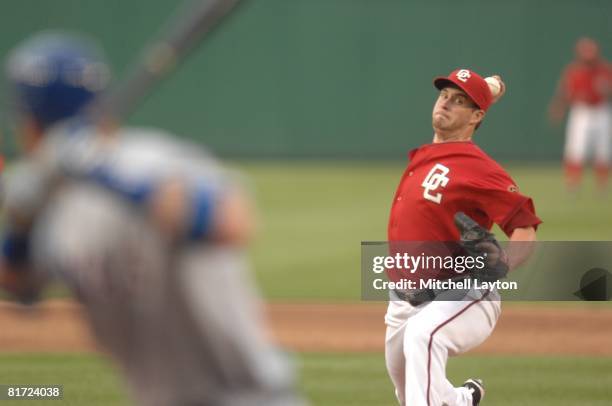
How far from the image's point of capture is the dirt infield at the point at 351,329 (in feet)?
31.7

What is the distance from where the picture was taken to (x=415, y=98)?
2397 cm

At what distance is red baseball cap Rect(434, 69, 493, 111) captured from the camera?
6012mm

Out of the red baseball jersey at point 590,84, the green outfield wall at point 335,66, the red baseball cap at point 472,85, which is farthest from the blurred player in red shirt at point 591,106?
the red baseball cap at point 472,85

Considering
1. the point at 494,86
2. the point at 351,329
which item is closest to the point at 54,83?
the point at 494,86

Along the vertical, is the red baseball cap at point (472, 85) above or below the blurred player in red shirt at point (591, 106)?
below

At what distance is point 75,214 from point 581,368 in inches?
259

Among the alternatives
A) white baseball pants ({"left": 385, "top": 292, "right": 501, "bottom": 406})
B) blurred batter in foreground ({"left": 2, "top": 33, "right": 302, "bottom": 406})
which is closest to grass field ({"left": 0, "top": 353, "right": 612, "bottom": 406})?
white baseball pants ({"left": 385, "top": 292, "right": 501, "bottom": 406})

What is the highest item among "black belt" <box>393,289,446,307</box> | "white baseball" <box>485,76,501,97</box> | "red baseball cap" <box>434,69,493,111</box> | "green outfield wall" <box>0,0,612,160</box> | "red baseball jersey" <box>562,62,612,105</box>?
"green outfield wall" <box>0,0,612,160</box>

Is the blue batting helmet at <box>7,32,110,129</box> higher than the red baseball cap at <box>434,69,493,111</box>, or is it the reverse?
the red baseball cap at <box>434,69,493,111</box>

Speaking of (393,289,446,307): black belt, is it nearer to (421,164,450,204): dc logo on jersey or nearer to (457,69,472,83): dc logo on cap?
(421,164,450,204): dc logo on jersey

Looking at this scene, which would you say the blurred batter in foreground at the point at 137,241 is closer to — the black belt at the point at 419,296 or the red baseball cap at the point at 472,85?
the black belt at the point at 419,296

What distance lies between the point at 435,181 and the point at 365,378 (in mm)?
2921

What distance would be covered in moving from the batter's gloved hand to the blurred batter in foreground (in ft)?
9.08

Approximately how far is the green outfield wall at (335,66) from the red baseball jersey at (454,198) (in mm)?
17833
